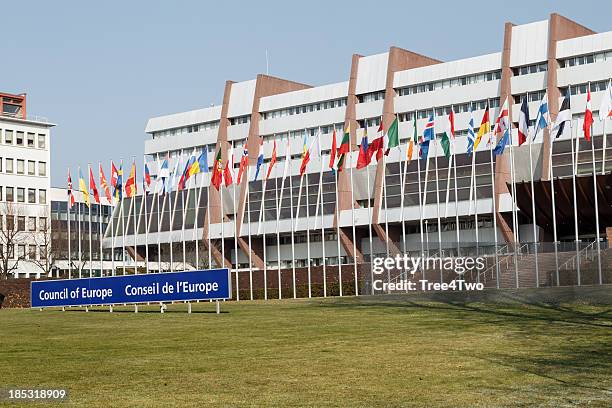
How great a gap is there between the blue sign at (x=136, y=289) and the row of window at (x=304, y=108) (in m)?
→ 46.8

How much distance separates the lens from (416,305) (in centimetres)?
3847

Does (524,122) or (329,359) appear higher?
(524,122)

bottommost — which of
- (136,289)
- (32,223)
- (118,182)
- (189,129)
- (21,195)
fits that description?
(136,289)

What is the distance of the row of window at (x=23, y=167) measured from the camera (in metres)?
121

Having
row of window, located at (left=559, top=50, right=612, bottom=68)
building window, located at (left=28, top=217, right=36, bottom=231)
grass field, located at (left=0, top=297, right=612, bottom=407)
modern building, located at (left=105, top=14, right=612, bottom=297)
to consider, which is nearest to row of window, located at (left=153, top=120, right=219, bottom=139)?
modern building, located at (left=105, top=14, right=612, bottom=297)

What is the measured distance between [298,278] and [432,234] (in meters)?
19.1

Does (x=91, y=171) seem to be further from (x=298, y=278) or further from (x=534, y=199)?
(x=534, y=199)

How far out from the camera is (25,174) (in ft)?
404

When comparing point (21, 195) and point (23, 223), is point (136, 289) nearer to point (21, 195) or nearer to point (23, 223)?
point (23, 223)

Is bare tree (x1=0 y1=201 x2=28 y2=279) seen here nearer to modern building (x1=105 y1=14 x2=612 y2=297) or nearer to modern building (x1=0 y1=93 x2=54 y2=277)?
modern building (x1=0 y1=93 x2=54 y2=277)

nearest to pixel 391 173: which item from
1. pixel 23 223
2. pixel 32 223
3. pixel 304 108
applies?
pixel 304 108

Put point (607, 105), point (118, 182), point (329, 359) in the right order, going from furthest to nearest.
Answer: point (118, 182), point (607, 105), point (329, 359)

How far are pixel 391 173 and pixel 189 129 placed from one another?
28869 mm

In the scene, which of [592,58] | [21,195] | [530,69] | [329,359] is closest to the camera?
[329,359]
